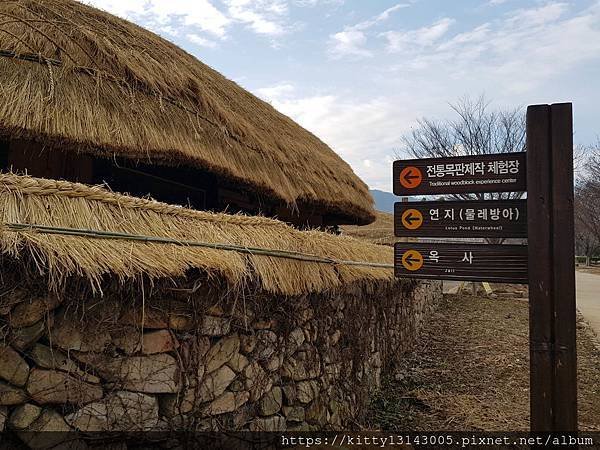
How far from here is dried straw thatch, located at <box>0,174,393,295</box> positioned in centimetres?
234

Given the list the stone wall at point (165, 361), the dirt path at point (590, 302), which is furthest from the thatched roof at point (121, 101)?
the dirt path at point (590, 302)

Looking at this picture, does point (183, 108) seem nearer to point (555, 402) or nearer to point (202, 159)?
point (202, 159)

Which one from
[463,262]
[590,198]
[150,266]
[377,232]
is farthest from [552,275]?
[590,198]

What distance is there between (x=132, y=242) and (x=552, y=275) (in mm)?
2301

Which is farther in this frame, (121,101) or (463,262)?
(121,101)

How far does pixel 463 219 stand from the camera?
309 cm

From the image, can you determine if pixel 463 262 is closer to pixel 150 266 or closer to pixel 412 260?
pixel 412 260

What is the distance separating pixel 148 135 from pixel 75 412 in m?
2.45

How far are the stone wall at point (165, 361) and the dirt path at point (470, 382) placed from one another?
1.33 meters

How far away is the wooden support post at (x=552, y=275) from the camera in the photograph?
2.64m

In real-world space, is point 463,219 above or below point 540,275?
above

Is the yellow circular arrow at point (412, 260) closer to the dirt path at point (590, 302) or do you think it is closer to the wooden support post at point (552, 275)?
the wooden support post at point (552, 275)

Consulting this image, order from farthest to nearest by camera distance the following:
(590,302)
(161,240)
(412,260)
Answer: (590,302), (412,260), (161,240)

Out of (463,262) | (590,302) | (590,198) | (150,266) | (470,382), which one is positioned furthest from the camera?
(590,198)
